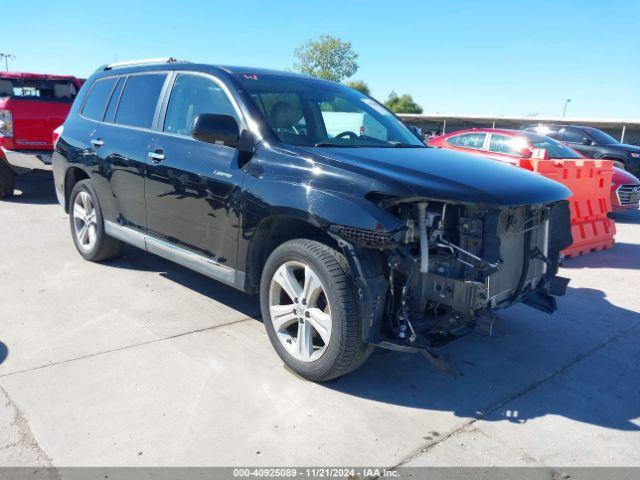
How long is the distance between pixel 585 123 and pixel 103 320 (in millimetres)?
33161

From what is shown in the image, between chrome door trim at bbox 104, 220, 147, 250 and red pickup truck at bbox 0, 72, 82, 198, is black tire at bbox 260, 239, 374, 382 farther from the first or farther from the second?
red pickup truck at bbox 0, 72, 82, 198

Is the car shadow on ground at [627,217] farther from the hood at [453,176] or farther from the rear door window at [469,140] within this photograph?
the hood at [453,176]

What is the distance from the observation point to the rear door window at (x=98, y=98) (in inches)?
211

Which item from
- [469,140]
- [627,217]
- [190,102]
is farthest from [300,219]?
[627,217]

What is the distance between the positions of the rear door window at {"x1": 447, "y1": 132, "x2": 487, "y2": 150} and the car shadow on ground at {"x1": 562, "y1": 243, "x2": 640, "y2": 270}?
2959 millimetres

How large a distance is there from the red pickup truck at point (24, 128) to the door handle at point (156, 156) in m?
4.93

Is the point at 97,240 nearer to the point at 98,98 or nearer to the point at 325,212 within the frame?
the point at 98,98

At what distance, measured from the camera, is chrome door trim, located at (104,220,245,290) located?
3.83m

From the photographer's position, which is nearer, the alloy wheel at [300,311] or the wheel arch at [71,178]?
the alloy wheel at [300,311]

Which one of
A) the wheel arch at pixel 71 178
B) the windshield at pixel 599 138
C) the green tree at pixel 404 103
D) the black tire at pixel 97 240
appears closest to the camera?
the black tire at pixel 97 240

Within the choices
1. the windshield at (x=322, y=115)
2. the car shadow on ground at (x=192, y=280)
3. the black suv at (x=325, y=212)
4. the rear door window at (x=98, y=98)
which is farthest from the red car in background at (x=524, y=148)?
the rear door window at (x=98, y=98)

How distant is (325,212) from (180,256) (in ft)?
5.55

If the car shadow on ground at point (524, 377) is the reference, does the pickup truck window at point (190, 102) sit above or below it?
above

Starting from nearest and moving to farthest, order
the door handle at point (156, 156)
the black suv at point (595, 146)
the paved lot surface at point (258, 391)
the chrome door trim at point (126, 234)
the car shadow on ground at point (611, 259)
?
1. the paved lot surface at point (258, 391)
2. the door handle at point (156, 156)
3. the chrome door trim at point (126, 234)
4. the car shadow on ground at point (611, 259)
5. the black suv at point (595, 146)
